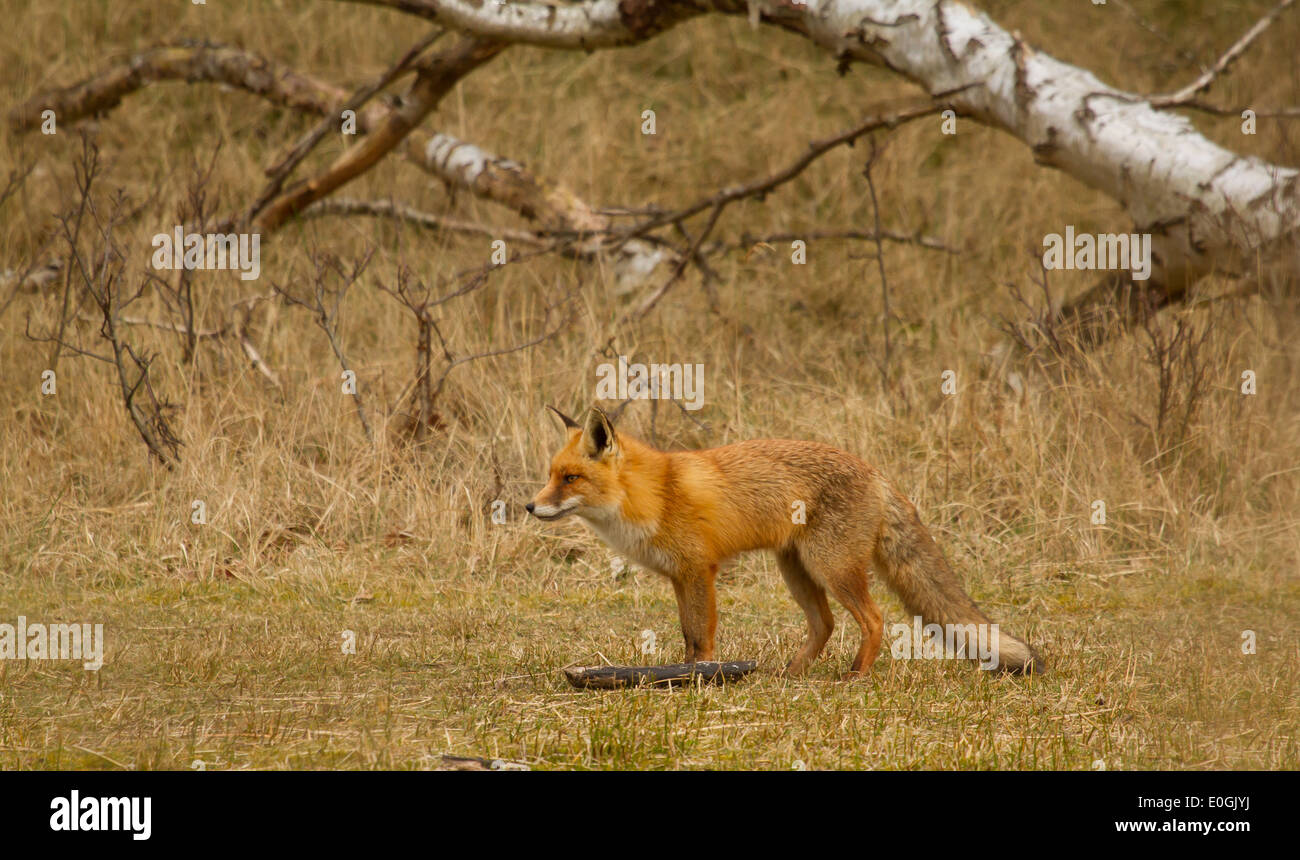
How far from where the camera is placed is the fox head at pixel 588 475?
562 centimetres

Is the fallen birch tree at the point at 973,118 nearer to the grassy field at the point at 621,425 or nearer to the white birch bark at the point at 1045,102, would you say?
the white birch bark at the point at 1045,102

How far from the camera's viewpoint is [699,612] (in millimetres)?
5781

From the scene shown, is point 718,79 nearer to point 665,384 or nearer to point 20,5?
point 665,384

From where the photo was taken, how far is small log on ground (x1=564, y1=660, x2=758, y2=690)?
5316 mm

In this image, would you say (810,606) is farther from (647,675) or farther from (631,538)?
(647,675)

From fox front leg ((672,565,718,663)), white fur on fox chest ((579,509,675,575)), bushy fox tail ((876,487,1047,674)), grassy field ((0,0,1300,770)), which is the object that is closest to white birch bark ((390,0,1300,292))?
grassy field ((0,0,1300,770))

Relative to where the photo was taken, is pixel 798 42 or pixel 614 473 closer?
pixel 614 473

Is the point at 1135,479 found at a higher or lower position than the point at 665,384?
lower

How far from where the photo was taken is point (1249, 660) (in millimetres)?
5980

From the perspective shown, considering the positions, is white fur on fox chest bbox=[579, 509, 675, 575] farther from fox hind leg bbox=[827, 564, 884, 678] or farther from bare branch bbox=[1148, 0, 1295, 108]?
bare branch bbox=[1148, 0, 1295, 108]

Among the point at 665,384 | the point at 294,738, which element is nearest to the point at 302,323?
the point at 665,384
